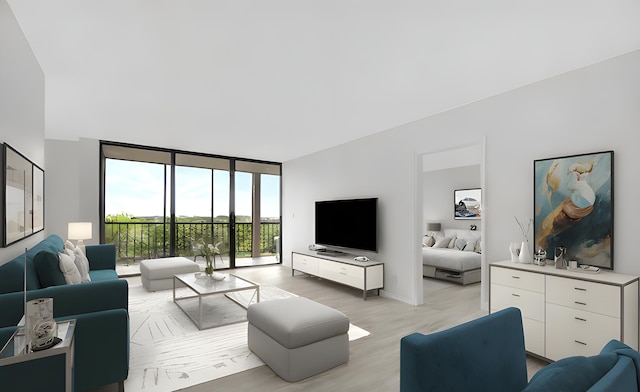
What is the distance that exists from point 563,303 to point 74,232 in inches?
236

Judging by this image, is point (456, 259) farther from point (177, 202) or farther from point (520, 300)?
point (177, 202)

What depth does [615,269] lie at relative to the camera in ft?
8.52

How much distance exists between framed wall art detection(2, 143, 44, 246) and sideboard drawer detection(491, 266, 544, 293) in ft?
12.7

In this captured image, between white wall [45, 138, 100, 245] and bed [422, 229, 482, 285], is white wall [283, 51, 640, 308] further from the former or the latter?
white wall [45, 138, 100, 245]

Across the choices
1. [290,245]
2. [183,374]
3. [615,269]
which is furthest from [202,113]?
[615,269]

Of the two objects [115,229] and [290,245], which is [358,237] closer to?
[290,245]

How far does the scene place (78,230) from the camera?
472 cm

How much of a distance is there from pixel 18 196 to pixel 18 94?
75 cm

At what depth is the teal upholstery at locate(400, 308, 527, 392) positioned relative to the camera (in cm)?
108

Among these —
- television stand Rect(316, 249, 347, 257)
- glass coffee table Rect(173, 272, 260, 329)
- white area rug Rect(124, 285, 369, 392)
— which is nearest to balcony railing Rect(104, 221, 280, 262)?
glass coffee table Rect(173, 272, 260, 329)

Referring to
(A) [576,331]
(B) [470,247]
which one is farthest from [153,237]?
(A) [576,331]

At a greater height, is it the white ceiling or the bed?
the white ceiling

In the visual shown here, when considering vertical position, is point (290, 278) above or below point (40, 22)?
below

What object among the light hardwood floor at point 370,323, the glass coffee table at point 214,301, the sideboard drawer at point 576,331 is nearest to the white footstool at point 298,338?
the light hardwood floor at point 370,323
